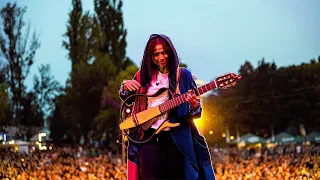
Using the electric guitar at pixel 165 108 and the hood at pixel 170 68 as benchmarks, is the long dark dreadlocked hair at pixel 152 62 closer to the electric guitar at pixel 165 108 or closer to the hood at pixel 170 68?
the hood at pixel 170 68

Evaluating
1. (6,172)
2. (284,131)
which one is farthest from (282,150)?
(284,131)

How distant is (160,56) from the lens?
4.35 m

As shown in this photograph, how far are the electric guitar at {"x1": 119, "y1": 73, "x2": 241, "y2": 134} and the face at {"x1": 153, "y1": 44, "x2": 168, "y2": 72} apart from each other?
33 cm

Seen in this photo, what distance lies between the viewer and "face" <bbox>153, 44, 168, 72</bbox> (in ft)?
14.3

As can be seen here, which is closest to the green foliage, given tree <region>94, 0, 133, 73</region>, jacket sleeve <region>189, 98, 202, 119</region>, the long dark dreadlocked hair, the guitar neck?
tree <region>94, 0, 133, 73</region>

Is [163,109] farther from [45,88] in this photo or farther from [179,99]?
[45,88]

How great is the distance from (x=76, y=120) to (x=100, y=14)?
8360 millimetres

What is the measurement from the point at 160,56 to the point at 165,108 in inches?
17.8

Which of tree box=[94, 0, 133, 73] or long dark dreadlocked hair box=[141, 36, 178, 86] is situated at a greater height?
tree box=[94, 0, 133, 73]

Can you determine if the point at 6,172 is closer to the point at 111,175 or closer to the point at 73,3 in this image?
the point at 111,175

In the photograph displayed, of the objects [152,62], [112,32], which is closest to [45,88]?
[112,32]

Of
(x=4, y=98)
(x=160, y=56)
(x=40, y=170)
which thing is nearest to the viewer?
(x=160, y=56)

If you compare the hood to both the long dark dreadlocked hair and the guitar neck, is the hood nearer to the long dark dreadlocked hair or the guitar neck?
the long dark dreadlocked hair

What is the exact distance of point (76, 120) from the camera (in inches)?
1618
